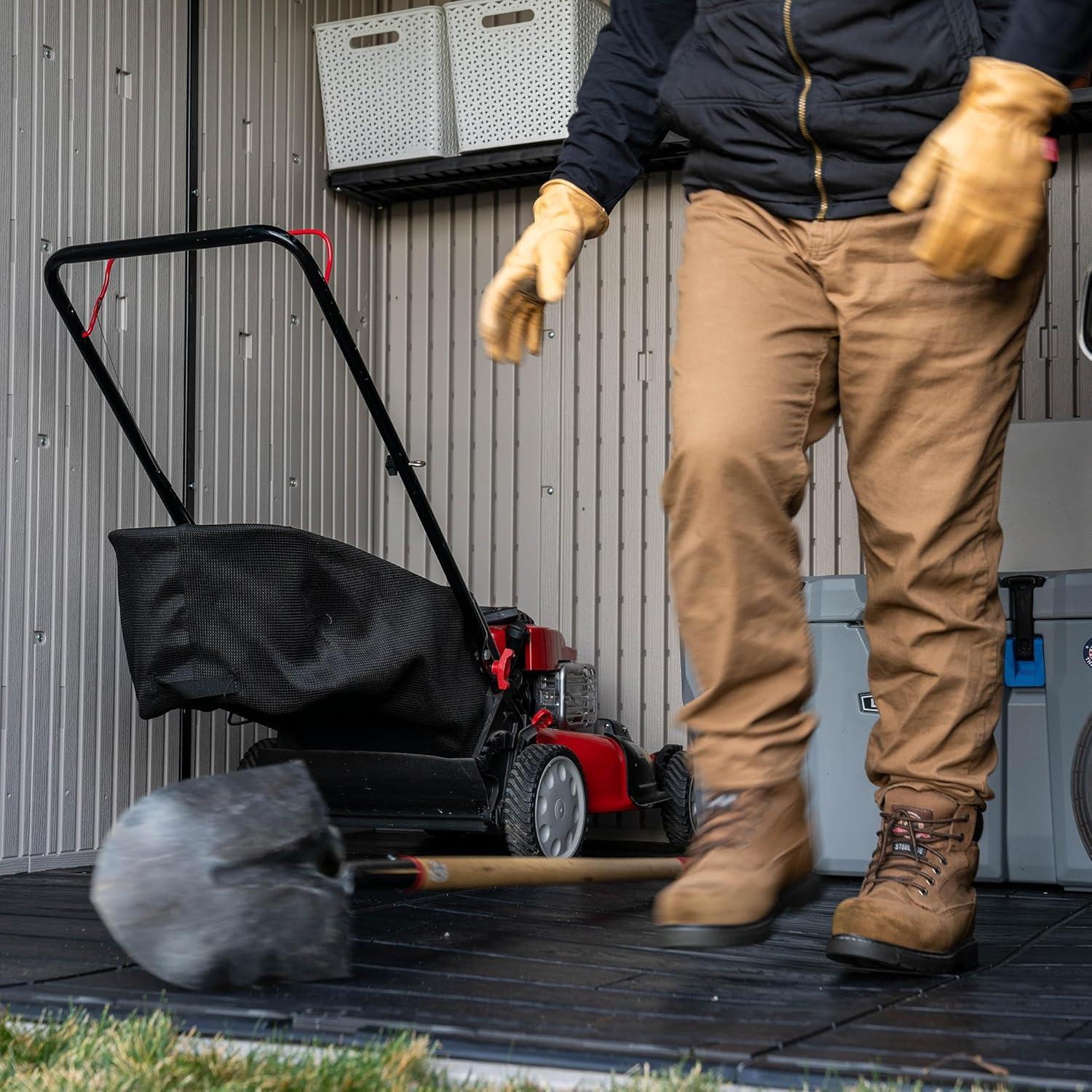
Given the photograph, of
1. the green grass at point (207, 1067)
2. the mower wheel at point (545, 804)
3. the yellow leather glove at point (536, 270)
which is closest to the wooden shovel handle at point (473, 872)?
the green grass at point (207, 1067)

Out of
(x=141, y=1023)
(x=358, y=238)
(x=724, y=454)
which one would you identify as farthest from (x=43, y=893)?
(x=358, y=238)

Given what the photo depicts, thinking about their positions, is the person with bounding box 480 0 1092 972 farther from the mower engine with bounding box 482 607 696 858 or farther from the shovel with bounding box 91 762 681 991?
the mower engine with bounding box 482 607 696 858

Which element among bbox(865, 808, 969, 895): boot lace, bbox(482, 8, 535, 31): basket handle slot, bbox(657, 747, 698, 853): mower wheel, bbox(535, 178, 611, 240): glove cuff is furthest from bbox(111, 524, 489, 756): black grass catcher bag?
bbox(482, 8, 535, 31): basket handle slot

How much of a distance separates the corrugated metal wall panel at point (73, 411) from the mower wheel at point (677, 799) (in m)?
1.27

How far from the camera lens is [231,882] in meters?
1.54

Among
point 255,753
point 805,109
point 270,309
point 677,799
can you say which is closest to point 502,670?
point 255,753

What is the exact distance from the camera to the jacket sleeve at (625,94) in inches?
81.3

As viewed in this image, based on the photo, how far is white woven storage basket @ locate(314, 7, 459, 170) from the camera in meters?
4.30

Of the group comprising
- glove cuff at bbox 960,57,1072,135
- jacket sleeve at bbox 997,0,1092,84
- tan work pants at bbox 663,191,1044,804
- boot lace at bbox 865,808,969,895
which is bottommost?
boot lace at bbox 865,808,969,895

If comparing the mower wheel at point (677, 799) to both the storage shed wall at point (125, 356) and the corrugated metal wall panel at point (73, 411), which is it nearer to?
the storage shed wall at point (125, 356)

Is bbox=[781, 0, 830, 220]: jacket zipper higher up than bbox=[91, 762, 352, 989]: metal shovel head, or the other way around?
bbox=[781, 0, 830, 220]: jacket zipper

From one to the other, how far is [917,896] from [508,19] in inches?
139

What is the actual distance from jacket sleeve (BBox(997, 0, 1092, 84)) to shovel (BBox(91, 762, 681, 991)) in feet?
3.68

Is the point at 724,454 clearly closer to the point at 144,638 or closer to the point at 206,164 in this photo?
the point at 144,638
